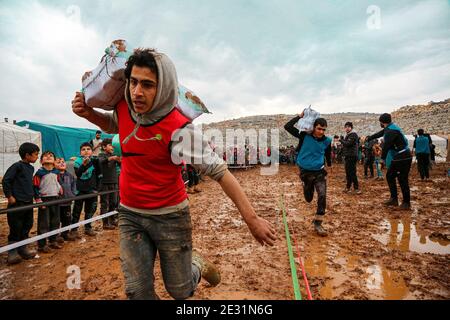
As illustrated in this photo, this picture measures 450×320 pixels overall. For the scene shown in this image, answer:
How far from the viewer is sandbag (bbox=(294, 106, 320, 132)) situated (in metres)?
4.81

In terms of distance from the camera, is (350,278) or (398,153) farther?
(398,153)

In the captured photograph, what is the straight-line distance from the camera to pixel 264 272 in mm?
3336

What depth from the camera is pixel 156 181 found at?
1760 millimetres

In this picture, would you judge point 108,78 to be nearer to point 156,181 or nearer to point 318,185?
point 156,181

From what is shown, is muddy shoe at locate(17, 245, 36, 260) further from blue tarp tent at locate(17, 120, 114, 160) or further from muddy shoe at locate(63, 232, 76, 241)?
blue tarp tent at locate(17, 120, 114, 160)

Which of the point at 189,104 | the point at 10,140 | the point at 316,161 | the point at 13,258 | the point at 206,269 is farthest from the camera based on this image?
the point at 10,140

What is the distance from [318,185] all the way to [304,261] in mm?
1639

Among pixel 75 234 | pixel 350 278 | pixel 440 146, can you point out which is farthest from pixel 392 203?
pixel 440 146

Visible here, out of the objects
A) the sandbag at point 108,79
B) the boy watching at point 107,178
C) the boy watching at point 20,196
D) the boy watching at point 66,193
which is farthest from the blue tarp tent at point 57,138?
the sandbag at point 108,79

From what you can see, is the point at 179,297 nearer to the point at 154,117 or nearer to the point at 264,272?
the point at 154,117

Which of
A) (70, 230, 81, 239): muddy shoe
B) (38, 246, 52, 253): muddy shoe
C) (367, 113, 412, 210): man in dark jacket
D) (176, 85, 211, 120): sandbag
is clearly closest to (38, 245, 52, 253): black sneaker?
(38, 246, 52, 253): muddy shoe

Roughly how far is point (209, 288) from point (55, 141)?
38.7 feet

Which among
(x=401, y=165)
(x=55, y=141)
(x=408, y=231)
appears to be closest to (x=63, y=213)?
(x=408, y=231)

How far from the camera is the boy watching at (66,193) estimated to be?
4.88m
